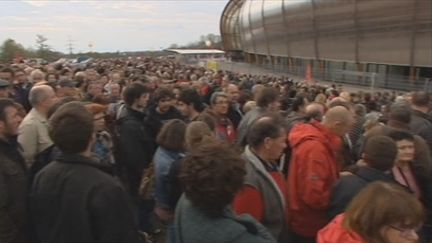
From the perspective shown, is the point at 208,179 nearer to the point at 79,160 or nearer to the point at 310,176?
the point at 79,160

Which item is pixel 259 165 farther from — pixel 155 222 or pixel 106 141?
pixel 155 222

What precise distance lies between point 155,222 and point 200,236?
4.85 metres

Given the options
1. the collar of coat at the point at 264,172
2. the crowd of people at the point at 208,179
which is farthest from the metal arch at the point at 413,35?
the collar of coat at the point at 264,172

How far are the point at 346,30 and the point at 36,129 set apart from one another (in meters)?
38.4

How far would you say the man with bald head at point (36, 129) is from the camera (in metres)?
4.76

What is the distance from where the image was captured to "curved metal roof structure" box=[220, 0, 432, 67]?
32.8 meters

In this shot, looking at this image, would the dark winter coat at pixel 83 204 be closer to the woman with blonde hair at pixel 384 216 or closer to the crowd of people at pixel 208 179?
the crowd of people at pixel 208 179

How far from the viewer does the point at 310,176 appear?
419 centimetres

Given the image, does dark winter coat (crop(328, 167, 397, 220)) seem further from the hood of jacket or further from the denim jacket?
the denim jacket

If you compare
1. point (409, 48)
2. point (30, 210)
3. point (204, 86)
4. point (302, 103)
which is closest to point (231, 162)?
point (30, 210)

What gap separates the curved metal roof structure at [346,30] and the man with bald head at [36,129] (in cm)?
3084

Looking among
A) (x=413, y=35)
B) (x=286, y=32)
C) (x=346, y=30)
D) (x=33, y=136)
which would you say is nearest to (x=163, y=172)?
(x=33, y=136)

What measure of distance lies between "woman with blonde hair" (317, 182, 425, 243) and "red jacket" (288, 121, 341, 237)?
171cm

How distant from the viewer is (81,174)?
2.90 meters
